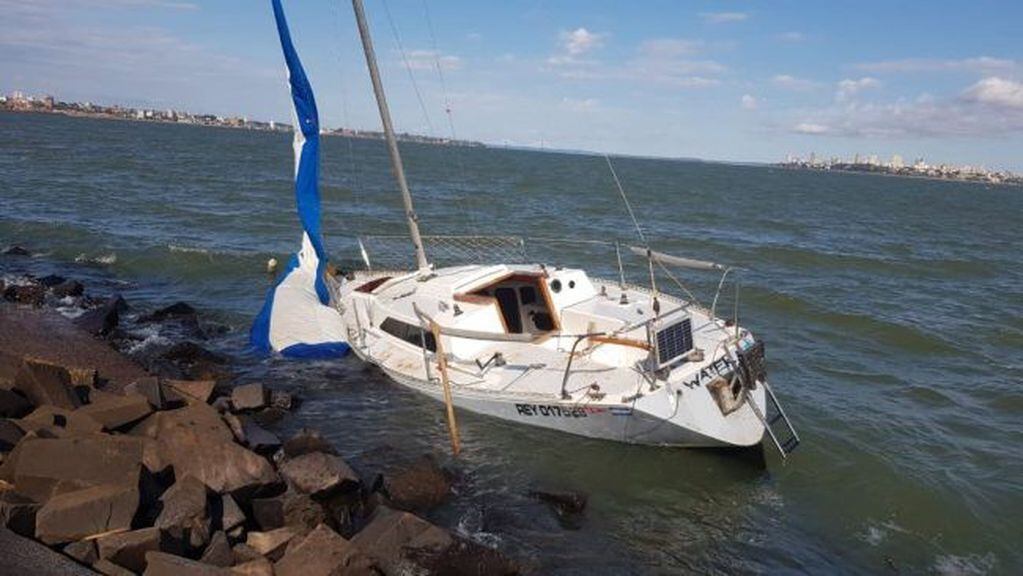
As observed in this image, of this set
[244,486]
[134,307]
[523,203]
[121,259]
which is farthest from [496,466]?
[523,203]

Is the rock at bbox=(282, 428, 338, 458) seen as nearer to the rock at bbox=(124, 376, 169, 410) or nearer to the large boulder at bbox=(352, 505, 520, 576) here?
the rock at bbox=(124, 376, 169, 410)

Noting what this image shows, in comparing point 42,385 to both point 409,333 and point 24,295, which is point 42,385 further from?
point 24,295

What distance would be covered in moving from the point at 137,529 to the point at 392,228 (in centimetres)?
3370

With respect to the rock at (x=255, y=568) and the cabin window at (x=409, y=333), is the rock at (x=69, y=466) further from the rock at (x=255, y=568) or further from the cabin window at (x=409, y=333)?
the cabin window at (x=409, y=333)

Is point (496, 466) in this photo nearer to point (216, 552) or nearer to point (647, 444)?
point (647, 444)

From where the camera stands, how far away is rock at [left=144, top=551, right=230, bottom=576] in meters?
7.14

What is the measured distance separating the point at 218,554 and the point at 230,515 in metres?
1.02

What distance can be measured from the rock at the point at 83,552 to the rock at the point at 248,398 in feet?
21.2

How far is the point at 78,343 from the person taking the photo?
14766mm

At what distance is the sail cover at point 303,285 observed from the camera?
18328mm

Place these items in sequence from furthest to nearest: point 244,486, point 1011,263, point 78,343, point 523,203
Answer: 1. point 523,203
2. point 1011,263
3. point 78,343
4. point 244,486

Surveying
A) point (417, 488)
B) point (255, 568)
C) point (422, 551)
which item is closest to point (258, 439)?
point (417, 488)

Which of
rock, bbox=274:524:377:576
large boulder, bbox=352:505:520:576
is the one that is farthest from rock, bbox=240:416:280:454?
rock, bbox=274:524:377:576

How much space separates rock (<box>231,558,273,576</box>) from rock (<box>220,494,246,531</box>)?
1.20 meters
